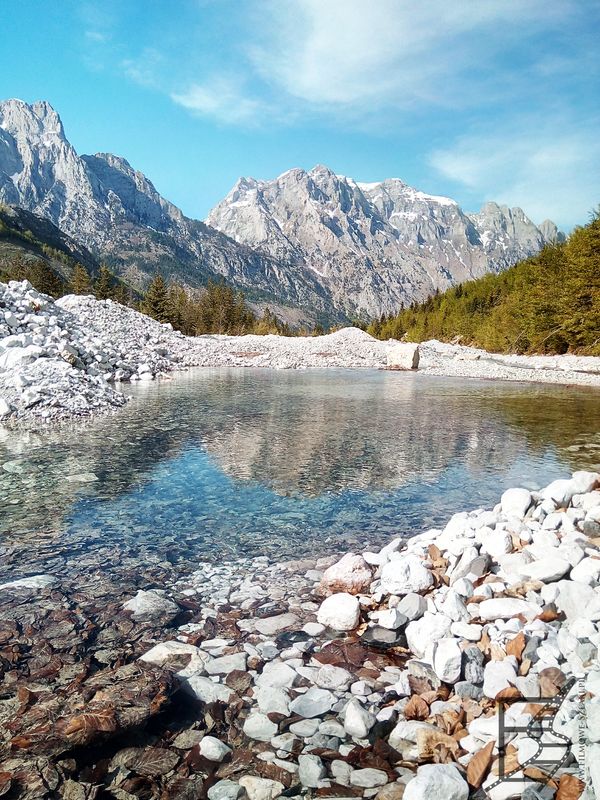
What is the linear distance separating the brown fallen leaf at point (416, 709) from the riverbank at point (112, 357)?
16.1 meters

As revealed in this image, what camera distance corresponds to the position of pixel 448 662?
169 inches

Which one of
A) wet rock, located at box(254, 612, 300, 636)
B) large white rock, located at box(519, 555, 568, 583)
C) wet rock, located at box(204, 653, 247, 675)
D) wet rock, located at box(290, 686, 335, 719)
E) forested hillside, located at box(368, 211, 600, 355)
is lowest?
wet rock, located at box(254, 612, 300, 636)

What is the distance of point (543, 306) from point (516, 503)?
59277mm

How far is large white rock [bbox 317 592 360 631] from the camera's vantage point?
17.5 feet

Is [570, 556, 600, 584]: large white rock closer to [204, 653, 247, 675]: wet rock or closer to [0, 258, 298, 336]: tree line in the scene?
[204, 653, 247, 675]: wet rock

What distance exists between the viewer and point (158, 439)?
14773 mm

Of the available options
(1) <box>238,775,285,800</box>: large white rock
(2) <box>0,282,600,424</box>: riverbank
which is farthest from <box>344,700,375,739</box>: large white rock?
(2) <box>0,282,600,424</box>: riverbank

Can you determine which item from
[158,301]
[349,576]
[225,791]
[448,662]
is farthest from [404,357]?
[158,301]

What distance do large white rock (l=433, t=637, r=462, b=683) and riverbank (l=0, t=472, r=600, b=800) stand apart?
0.07ft

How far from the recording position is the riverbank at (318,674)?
3312 millimetres

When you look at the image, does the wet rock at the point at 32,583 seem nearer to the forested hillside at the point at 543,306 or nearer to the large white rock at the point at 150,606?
the large white rock at the point at 150,606

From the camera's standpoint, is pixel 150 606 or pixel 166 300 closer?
pixel 150 606

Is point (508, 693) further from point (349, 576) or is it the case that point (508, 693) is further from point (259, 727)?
point (349, 576)

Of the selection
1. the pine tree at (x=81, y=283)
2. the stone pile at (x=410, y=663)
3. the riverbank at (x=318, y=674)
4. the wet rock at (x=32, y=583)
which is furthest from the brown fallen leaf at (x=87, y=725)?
the pine tree at (x=81, y=283)
